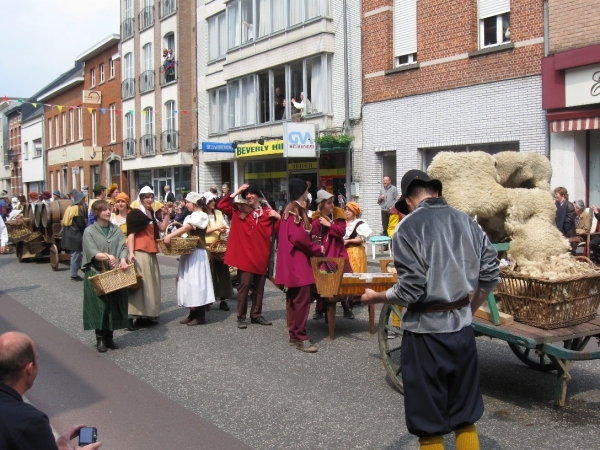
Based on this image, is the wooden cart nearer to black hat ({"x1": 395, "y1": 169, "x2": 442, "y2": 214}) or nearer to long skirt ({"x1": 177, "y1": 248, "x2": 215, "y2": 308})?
black hat ({"x1": 395, "y1": 169, "x2": 442, "y2": 214})

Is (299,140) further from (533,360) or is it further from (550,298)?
(550,298)

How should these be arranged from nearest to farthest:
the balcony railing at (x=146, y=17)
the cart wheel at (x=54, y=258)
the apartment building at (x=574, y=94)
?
the apartment building at (x=574, y=94) → the cart wheel at (x=54, y=258) → the balcony railing at (x=146, y=17)

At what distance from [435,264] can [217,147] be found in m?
20.8

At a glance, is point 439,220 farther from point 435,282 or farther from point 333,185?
point 333,185

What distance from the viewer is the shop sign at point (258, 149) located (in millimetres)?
22239

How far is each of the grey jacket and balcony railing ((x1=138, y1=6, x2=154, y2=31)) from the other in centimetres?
3103

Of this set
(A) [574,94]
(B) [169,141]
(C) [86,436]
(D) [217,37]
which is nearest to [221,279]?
(C) [86,436]

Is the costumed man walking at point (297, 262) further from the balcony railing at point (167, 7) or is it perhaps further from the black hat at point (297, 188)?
the balcony railing at point (167, 7)

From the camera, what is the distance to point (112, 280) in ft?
23.6

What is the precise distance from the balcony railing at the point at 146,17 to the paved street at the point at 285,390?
26099 millimetres

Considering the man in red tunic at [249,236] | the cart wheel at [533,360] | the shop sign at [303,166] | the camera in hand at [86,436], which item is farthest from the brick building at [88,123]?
the camera in hand at [86,436]

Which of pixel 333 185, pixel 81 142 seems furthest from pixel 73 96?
pixel 333 185

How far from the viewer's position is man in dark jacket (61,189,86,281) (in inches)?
532

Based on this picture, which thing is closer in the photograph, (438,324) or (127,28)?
(438,324)
